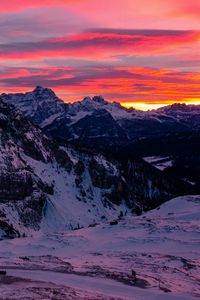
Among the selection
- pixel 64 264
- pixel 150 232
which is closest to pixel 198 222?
pixel 150 232

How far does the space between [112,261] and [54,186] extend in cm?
7852

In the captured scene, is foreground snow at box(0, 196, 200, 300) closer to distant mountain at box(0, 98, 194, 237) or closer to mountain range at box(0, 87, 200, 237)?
Answer: distant mountain at box(0, 98, 194, 237)

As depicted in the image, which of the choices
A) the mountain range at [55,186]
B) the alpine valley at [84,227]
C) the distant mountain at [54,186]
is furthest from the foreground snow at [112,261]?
the mountain range at [55,186]

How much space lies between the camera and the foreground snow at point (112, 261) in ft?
90.1

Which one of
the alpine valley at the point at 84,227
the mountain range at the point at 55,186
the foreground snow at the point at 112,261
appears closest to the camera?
the foreground snow at the point at 112,261

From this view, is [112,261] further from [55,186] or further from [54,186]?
[55,186]

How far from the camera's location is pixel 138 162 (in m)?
176

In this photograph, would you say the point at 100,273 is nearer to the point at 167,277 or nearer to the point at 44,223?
the point at 167,277

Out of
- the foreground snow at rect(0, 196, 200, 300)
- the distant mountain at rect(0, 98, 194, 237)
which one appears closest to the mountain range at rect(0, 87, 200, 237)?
the distant mountain at rect(0, 98, 194, 237)

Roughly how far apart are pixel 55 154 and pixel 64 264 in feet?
314

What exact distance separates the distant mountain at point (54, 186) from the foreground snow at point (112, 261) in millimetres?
27248

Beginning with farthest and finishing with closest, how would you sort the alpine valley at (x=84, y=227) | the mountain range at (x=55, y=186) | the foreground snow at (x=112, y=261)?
1. the mountain range at (x=55, y=186)
2. the alpine valley at (x=84, y=227)
3. the foreground snow at (x=112, y=261)

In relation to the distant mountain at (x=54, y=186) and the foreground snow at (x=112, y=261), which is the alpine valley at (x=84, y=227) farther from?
the distant mountain at (x=54, y=186)

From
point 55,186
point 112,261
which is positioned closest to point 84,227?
point 112,261
